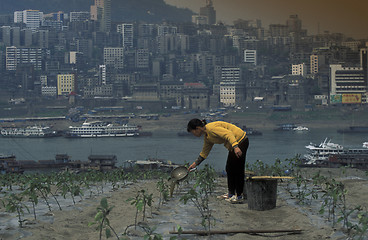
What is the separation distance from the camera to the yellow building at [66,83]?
64.7 meters

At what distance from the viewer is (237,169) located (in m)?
4.47

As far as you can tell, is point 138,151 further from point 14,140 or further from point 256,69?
point 256,69

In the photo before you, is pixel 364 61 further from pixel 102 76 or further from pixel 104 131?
pixel 104 131

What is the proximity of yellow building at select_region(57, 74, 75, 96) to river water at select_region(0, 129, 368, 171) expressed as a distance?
71.6ft

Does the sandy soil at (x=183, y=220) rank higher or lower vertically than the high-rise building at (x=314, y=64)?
lower

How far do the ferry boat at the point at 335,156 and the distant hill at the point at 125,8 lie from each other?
3811 inches

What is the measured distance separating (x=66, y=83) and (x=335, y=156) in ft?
151

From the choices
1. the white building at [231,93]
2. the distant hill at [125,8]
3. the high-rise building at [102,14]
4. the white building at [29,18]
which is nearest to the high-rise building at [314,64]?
the white building at [231,93]

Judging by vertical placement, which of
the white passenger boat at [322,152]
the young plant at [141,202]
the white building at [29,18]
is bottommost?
the white passenger boat at [322,152]

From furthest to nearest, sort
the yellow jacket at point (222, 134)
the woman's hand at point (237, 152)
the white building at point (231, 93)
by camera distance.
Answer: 1. the white building at point (231, 93)
2. the yellow jacket at point (222, 134)
3. the woman's hand at point (237, 152)

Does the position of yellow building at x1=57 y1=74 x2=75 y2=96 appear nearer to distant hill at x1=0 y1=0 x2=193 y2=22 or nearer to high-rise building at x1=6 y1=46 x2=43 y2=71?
high-rise building at x1=6 y1=46 x2=43 y2=71

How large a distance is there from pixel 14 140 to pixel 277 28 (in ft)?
160

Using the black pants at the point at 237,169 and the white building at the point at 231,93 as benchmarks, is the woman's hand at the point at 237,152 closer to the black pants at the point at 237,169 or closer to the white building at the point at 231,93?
the black pants at the point at 237,169

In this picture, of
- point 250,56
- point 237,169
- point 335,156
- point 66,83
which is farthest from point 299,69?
point 237,169
